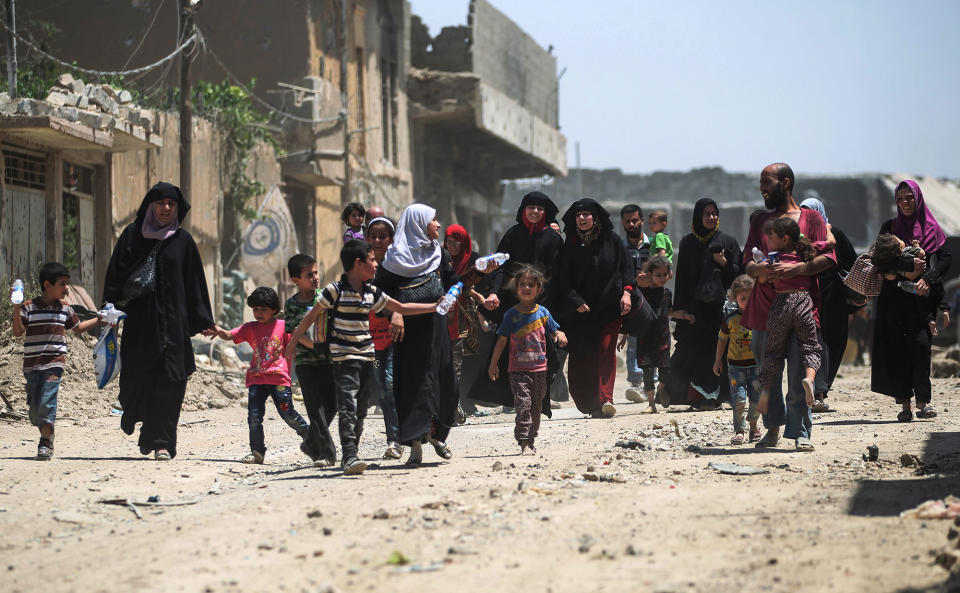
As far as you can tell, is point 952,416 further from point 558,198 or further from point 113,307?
point 558,198

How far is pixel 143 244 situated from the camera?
25.3 feet

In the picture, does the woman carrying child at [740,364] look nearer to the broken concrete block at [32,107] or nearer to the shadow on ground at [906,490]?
the shadow on ground at [906,490]

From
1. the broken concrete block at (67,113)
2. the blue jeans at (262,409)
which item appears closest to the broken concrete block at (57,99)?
the broken concrete block at (67,113)

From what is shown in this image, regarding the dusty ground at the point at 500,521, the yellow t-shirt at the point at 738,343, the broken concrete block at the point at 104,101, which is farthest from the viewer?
the broken concrete block at the point at 104,101

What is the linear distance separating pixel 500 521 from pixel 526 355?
258 cm

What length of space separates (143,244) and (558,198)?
40.6 metres

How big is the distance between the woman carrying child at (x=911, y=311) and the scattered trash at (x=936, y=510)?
422 cm

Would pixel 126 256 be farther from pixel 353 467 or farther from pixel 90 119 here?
pixel 90 119

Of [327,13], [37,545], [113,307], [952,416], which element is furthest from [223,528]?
[327,13]

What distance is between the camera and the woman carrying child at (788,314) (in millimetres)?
6918


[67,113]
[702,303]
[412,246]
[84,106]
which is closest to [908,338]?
[702,303]

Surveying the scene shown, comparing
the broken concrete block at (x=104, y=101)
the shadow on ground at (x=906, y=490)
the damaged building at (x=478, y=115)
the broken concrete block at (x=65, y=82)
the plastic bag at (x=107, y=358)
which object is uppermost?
the damaged building at (x=478, y=115)

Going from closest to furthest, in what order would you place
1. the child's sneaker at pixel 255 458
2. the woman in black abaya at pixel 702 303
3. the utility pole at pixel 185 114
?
the child's sneaker at pixel 255 458, the woman in black abaya at pixel 702 303, the utility pole at pixel 185 114

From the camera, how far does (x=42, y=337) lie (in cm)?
759
